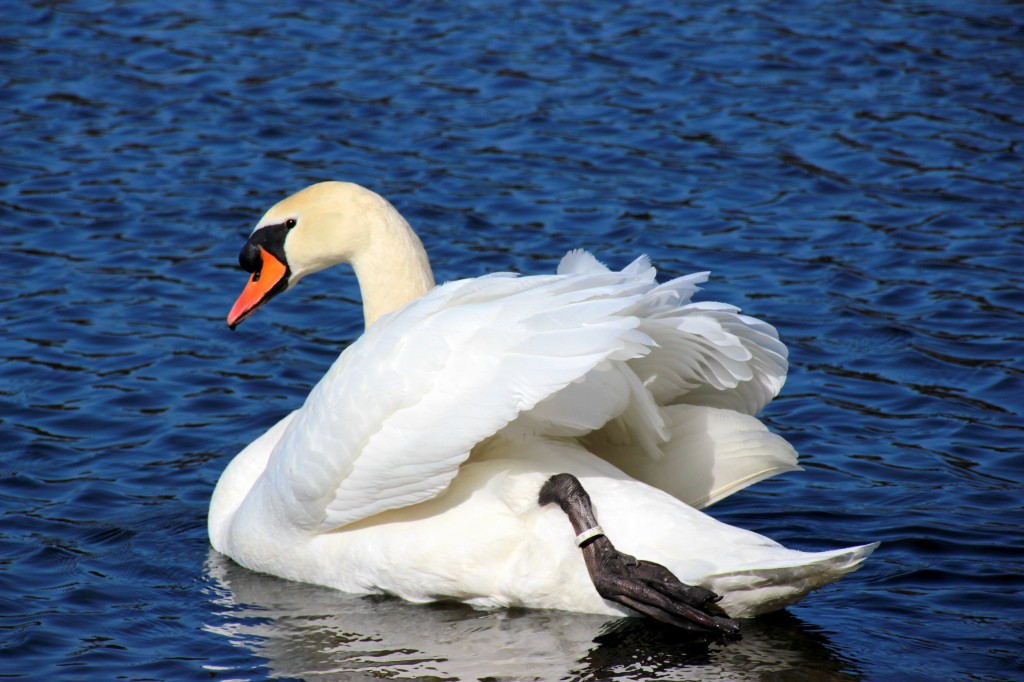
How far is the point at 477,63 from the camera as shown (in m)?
12.9

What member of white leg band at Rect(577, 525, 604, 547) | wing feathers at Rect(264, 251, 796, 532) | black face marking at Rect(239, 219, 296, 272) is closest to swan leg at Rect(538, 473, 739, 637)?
white leg band at Rect(577, 525, 604, 547)

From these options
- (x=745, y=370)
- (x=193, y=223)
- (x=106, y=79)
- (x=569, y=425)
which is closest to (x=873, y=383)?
(x=745, y=370)

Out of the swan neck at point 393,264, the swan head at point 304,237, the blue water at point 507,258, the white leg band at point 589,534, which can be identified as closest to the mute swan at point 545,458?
the white leg band at point 589,534

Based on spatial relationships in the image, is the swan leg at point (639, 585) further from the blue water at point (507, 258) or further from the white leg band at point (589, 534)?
the blue water at point (507, 258)

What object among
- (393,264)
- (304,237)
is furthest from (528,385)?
(304,237)

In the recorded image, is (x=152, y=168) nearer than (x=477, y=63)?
Yes

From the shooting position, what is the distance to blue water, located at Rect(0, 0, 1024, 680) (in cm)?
578

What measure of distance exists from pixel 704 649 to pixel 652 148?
6207 millimetres

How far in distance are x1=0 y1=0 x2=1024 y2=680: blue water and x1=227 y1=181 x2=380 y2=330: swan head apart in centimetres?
102

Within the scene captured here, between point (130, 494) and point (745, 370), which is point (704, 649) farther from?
point (130, 494)

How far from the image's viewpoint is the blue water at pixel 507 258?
5.78m

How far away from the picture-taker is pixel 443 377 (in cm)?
539

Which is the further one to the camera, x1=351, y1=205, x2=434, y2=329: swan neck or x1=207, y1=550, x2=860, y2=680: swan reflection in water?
x1=351, y1=205, x2=434, y2=329: swan neck

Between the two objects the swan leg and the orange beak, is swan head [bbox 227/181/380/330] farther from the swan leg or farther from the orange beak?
the swan leg
